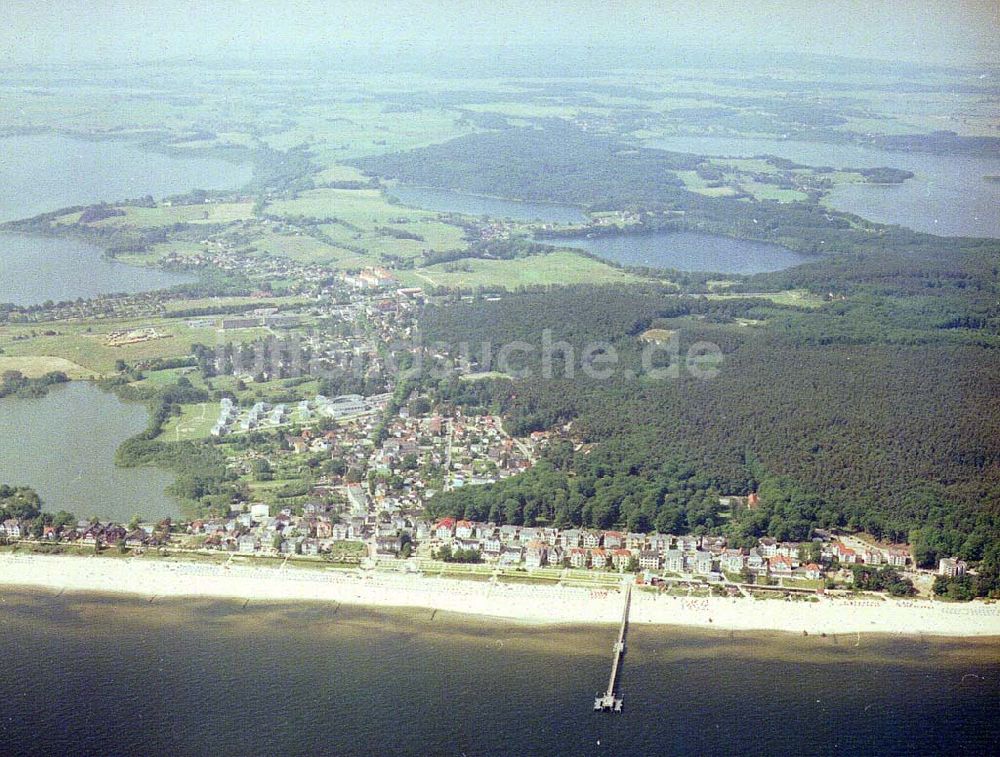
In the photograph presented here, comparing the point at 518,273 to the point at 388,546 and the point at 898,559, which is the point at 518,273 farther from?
the point at 898,559

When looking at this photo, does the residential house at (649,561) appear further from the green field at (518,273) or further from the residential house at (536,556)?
the green field at (518,273)

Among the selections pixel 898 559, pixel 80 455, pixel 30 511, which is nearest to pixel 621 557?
pixel 898 559

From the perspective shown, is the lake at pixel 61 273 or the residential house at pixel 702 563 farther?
the lake at pixel 61 273

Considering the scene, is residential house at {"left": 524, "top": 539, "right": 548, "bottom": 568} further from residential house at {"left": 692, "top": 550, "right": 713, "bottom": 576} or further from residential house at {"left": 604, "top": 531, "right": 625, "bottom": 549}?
residential house at {"left": 692, "top": 550, "right": 713, "bottom": 576}

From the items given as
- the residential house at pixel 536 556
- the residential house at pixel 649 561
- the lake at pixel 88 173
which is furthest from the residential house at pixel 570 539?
the lake at pixel 88 173

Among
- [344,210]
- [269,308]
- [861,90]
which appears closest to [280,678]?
[269,308]

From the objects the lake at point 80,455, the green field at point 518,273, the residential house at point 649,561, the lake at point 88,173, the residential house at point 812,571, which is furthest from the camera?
the lake at point 88,173
